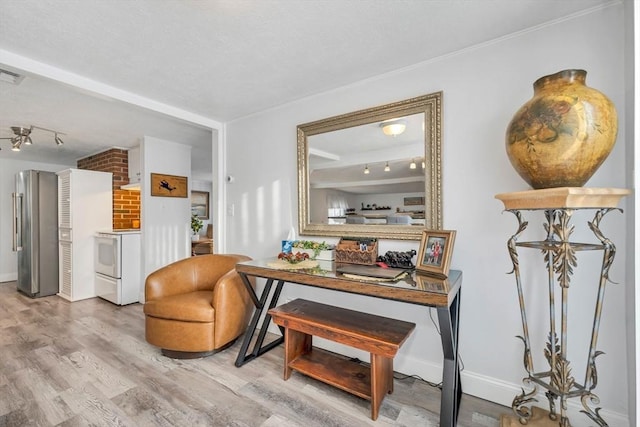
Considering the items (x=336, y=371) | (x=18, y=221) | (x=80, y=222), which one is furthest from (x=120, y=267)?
(x=336, y=371)

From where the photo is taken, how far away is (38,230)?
4.14 meters

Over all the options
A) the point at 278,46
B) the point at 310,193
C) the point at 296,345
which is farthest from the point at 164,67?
the point at 296,345

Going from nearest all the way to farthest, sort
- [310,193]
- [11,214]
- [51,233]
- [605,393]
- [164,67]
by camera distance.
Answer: [605,393] < [164,67] < [310,193] < [51,233] < [11,214]

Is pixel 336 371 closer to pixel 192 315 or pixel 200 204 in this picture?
pixel 192 315

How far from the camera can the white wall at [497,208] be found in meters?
1.49

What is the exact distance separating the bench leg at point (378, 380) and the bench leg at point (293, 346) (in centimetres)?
64

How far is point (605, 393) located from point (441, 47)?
2.18 metres

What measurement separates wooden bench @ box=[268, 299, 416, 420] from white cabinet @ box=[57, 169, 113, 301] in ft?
12.0

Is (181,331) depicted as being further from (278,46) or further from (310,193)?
(278,46)

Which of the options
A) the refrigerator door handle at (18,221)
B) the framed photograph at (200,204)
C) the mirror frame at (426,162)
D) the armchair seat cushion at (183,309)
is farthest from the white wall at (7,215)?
the mirror frame at (426,162)

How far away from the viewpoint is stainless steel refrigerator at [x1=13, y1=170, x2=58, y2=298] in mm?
4125

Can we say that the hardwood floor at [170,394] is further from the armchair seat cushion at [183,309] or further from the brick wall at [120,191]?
the brick wall at [120,191]

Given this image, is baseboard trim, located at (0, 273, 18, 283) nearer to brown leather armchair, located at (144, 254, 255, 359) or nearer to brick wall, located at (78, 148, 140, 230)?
brick wall, located at (78, 148, 140, 230)

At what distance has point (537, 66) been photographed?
167 cm
